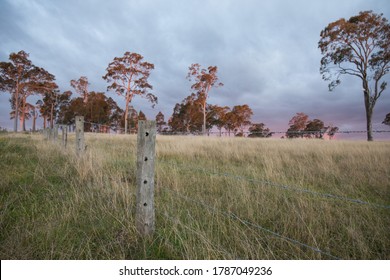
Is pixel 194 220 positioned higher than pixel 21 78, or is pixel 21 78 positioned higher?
pixel 21 78

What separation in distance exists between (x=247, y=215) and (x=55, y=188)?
11.4 ft

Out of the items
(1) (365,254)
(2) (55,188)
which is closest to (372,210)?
(1) (365,254)

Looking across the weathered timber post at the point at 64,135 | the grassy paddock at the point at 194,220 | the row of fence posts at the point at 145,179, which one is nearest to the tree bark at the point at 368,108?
the grassy paddock at the point at 194,220

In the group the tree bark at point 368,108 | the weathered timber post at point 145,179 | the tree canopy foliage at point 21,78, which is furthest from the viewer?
the tree canopy foliage at point 21,78

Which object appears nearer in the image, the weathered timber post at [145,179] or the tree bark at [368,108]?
the weathered timber post at [145,179]

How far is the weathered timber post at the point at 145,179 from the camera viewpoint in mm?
2426

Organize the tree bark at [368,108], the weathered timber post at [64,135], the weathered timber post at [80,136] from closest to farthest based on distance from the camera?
the weathered timber post at [80,136]
the weathered timber post at [64,135]
the tree bark at [368,108]

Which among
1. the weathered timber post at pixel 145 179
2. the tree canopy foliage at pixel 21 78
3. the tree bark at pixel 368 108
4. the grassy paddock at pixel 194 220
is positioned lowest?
the grassy paddock at pixel 194 220

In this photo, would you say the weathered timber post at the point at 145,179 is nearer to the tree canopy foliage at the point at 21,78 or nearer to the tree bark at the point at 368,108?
the tree bark at the point at 368,108

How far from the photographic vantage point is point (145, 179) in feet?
8.01

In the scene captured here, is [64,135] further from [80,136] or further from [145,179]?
[145,179]

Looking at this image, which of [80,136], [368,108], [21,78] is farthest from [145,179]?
[21,78]

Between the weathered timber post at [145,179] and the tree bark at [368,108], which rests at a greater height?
the tree bark at [368,108]
